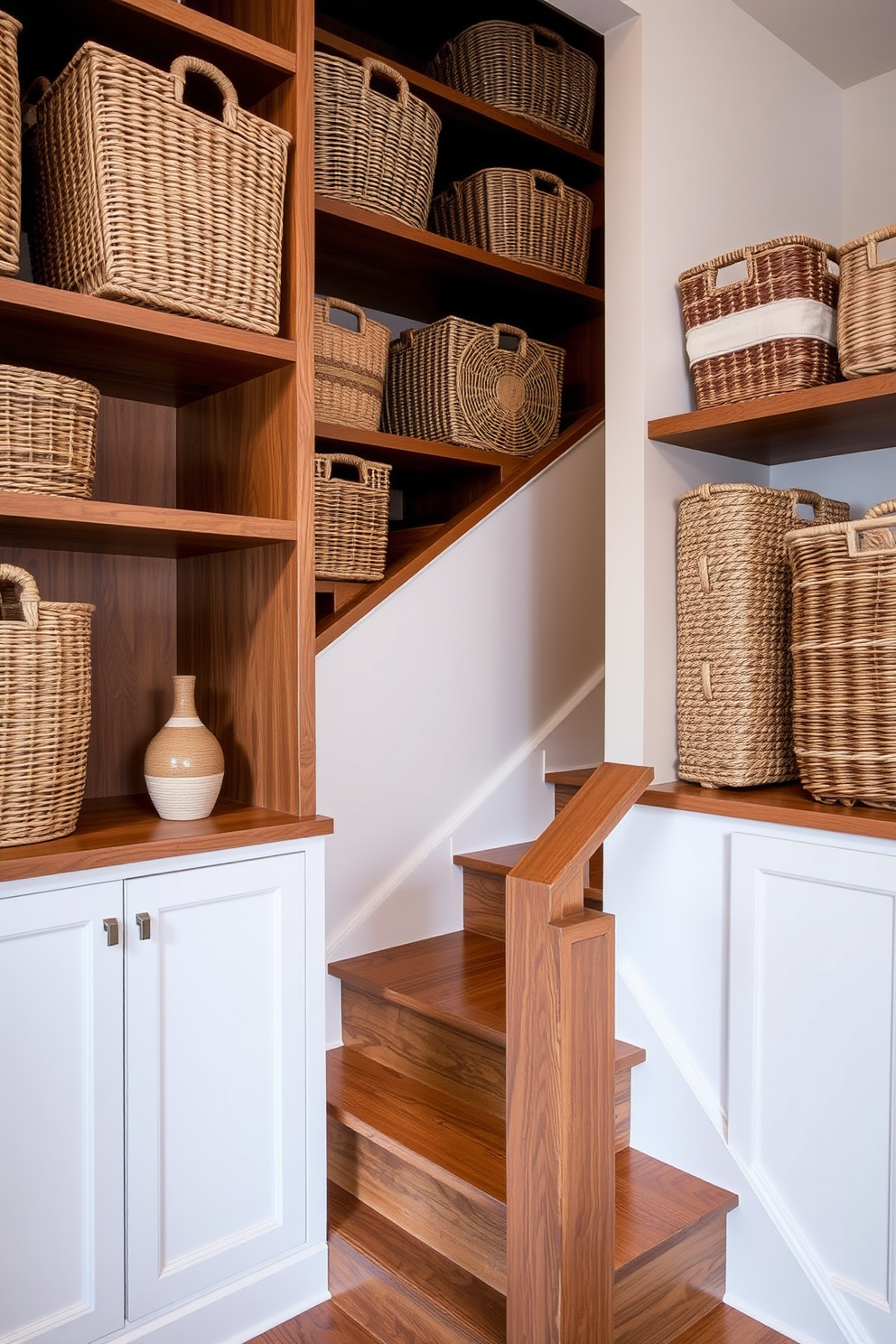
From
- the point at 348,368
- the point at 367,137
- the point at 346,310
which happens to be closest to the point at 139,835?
the point at 348,368

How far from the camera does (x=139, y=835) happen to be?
1.59 m

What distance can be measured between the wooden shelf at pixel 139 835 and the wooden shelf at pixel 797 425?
1041 millimetres

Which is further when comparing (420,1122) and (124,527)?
(420,1122)

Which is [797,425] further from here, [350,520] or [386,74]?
[386,74]

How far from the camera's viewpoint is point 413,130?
95.3 inches

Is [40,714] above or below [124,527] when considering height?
below

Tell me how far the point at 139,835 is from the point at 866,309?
1.49 m

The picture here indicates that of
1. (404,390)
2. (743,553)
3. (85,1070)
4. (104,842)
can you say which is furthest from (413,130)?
(85,1070)

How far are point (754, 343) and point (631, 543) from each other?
0.44 m

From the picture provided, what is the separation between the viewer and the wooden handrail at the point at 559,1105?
142 cm

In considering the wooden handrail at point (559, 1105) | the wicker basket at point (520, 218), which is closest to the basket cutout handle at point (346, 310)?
the wicker basket at point (520, 218)

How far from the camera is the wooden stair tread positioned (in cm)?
176

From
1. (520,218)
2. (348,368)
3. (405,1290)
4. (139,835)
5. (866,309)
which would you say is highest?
(520,218)

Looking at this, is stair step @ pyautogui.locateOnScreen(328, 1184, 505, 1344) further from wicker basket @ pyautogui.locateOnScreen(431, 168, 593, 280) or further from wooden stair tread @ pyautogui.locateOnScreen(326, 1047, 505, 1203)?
wicker basket @ pyautogui.locateOnScreen(431, 168, 593, 280)
